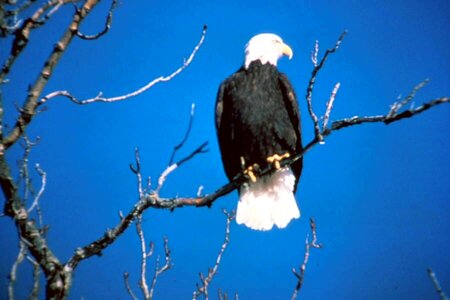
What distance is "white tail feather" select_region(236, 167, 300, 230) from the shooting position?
4352 millimetres

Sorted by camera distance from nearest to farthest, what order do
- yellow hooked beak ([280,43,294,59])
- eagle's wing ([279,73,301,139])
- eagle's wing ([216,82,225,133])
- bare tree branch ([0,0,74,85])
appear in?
bare tree branch ([0,0,74,85]) < eagle's wing ([279,73,301,139]) < eagle's wing ([216,82,225,133]) < yellow hooked beak ([280,43,294,59])

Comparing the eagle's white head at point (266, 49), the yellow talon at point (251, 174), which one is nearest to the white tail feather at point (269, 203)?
the yellow talon at point (251, 174)

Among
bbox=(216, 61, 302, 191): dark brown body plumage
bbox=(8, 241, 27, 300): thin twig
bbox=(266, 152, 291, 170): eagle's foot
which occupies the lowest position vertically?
bbox=(8, 241, 27, 300): thin twig

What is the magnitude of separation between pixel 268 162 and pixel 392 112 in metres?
1.96

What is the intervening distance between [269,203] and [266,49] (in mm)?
1629

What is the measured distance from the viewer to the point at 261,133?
3.99 m

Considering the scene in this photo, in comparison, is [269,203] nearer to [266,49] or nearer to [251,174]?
[251,174]

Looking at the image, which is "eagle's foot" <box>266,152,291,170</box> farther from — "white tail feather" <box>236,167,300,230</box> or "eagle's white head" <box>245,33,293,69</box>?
"eagle's white head" <box>245,33,293,69</box>

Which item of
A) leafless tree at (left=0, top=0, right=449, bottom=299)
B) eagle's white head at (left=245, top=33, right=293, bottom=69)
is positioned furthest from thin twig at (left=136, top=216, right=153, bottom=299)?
eagle's white head at (left=245, top=33, right=293, bottom=69)

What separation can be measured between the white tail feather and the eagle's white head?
1175 mm

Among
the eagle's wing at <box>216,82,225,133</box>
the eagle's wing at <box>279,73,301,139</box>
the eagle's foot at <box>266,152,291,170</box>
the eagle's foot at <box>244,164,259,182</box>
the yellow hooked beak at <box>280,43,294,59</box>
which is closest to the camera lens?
the eagle's foot at <box>244,164,259,182</box>

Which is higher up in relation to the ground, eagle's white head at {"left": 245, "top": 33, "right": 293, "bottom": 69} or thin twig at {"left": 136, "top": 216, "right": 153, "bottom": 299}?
eagle's white head at {"left": 245, "top": 33, "right": 293, "bottom": 69}

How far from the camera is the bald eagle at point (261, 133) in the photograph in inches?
158

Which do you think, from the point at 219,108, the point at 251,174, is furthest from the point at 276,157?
the point at 219,108
